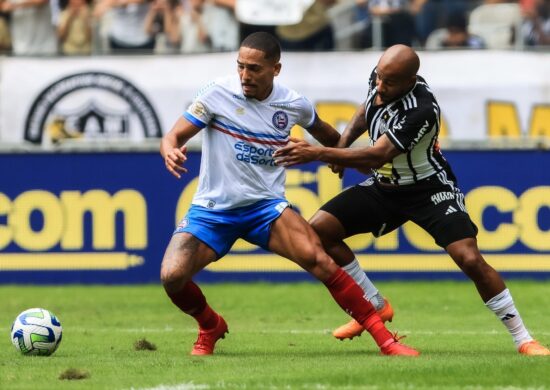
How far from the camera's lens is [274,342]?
11.3 metres

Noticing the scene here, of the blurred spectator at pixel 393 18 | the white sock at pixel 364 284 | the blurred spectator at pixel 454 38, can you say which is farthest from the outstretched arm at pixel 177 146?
the blurred spectator at pixel 454 38

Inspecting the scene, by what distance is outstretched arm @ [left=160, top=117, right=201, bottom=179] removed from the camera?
30.6 ft

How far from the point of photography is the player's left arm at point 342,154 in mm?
9305

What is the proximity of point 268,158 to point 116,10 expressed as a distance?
10339 mm

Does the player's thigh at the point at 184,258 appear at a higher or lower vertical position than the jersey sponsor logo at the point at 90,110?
higher

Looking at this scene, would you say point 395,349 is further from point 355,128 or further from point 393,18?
point 393,18

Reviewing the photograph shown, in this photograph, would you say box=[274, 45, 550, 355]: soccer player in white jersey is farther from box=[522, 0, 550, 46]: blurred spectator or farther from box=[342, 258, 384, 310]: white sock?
box=[522, 0, 550, 46]: blurred spectator

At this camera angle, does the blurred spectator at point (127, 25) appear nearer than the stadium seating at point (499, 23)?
No

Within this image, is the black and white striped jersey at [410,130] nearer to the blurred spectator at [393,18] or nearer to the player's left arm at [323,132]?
the player's left arm at [323,132]

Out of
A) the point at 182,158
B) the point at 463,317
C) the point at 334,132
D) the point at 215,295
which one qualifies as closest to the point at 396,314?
the point at 463,317

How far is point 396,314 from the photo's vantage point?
13.9 metres

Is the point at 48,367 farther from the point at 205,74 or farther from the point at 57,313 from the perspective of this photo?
the point at 205,74

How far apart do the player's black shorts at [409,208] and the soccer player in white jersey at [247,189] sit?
539mm

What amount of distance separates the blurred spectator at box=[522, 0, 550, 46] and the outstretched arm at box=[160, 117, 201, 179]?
34.7 feet
